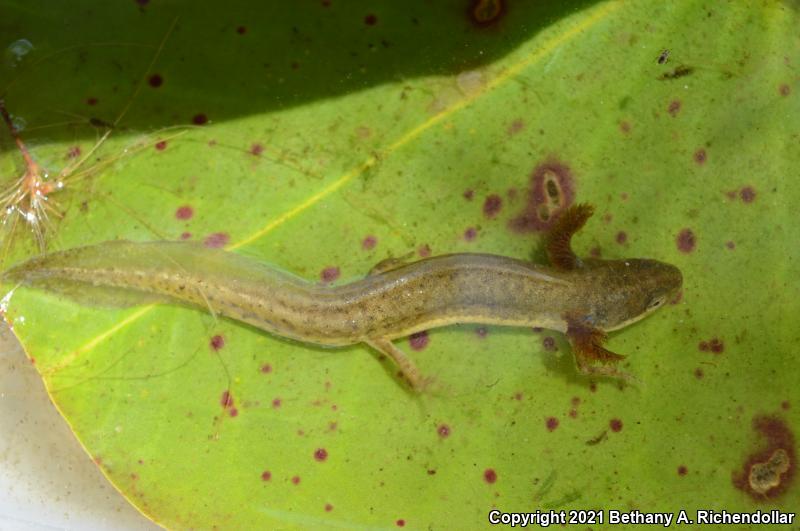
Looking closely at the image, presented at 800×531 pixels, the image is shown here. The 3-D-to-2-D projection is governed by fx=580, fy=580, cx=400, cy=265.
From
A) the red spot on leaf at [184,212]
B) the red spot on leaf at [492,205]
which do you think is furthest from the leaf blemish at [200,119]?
the red spot on leaf at [492,205]

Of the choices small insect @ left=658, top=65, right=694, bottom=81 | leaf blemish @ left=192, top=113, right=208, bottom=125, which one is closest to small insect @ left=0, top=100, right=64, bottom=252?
leaf blemish @ left=192, top=113, right=208, bottom=125

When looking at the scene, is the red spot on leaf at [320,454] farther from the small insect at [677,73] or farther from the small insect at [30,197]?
the small insect at [677,73]

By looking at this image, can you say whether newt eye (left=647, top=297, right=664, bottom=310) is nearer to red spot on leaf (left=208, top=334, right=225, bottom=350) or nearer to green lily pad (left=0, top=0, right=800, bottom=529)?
green lily pad (left=0, top=0, right=800, bottom=529)

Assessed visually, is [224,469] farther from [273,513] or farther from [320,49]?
[320,49]

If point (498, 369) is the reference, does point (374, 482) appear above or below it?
below

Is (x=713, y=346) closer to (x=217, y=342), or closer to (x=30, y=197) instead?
(x=217, y=342)

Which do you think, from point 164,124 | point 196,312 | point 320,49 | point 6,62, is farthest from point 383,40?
point 6,62

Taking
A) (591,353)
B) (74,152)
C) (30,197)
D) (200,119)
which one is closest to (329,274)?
(200,119)
